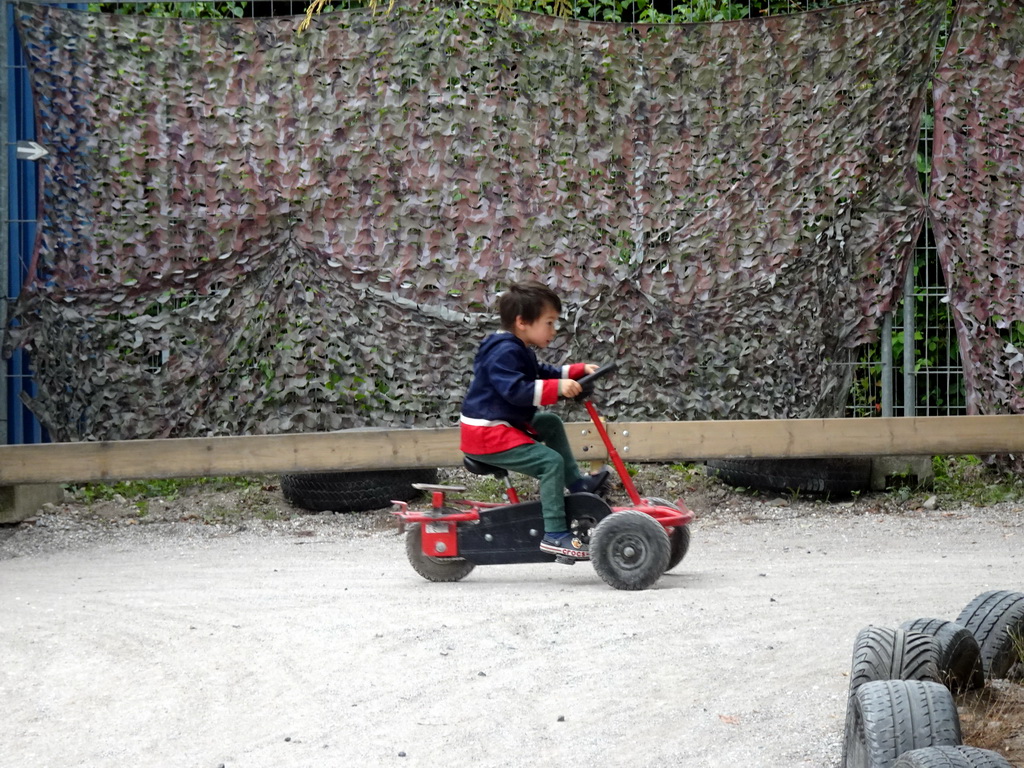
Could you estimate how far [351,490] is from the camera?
23.8 ft

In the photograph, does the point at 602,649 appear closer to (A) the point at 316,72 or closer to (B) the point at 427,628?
(B) the point at 427,628

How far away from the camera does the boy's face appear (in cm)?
529

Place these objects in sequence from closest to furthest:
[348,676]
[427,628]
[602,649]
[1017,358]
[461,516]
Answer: [348,676], [602,649], [427,628], [461,516], [1017,358]

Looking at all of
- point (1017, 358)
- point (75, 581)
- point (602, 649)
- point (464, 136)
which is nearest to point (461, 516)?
point (602, 649)

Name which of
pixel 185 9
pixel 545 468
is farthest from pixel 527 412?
pixel 185 9

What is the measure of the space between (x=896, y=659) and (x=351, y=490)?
4700mm

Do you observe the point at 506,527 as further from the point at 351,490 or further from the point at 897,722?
the point at 897,722

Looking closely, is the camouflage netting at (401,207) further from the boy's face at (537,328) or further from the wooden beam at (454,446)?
the boy's face at (537,328)

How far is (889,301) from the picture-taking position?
7.46 m

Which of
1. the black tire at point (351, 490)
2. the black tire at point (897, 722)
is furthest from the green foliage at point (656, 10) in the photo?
the black tire at point (897, 722)

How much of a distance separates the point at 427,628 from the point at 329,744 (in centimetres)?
121

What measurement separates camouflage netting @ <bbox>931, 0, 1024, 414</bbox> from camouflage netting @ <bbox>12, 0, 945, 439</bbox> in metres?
0.53

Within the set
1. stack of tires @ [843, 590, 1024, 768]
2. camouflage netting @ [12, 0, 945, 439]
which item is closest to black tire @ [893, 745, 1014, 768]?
stack of tires @ [843, 590, 1024, 768]

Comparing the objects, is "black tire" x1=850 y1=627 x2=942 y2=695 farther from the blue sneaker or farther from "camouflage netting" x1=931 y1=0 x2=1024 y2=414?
"camouflage netting" x1=931 y1=0 x2=1024 y2=414
